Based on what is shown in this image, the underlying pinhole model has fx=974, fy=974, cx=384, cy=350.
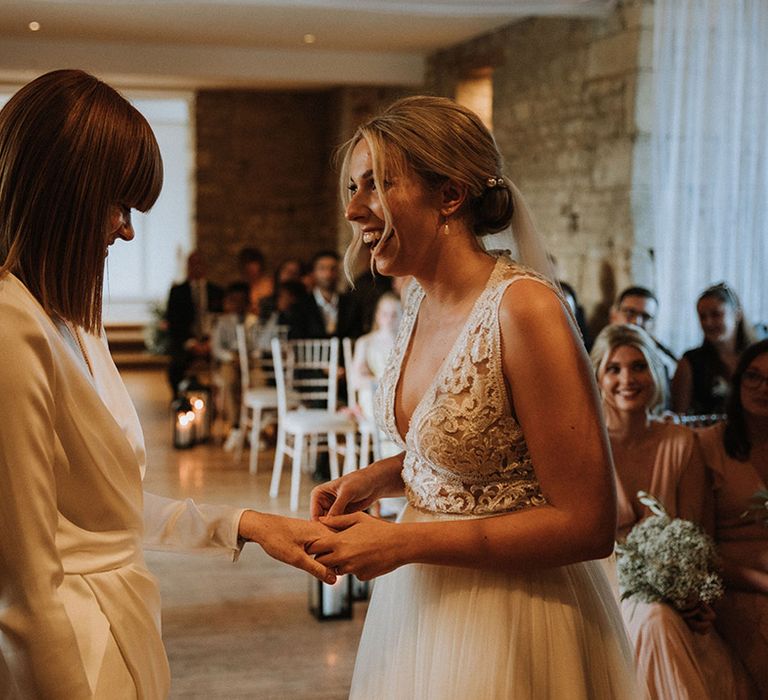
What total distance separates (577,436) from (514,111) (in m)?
7.62

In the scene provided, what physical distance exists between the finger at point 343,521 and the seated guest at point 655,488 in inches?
57.2

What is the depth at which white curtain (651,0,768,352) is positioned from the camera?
6.20 meters

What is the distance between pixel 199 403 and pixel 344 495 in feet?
20.7

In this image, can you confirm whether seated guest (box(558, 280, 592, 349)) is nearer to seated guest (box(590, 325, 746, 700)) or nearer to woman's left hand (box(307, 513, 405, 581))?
seated guest (box(590, 325, 746, 700))

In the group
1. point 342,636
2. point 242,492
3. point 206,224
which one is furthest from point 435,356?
point 206,224

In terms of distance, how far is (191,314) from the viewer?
905 cm

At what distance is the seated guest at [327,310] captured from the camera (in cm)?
727

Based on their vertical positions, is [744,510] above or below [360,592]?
above

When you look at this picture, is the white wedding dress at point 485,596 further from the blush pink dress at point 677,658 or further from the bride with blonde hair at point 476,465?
the blush pink dress at point 677,658

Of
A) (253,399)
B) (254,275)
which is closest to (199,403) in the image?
(253,399)

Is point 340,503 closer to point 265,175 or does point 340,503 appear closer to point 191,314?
point 191,314

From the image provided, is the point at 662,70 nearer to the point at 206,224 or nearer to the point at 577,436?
the point at 577,436

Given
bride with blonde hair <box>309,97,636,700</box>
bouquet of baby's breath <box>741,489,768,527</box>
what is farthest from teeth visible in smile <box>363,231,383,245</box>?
bouquet of baby's breath <box>741,489,768,527</box>

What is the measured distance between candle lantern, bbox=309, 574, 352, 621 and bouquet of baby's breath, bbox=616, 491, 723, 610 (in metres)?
1.68
